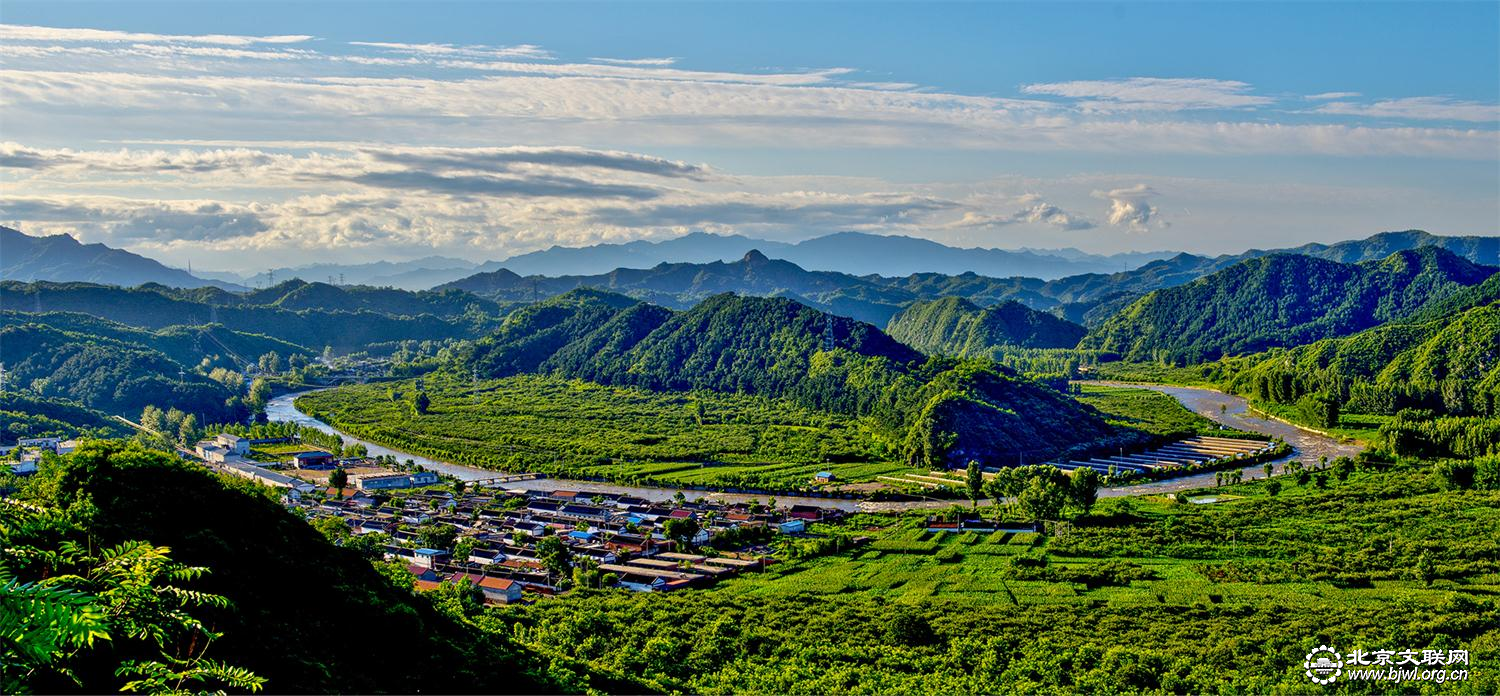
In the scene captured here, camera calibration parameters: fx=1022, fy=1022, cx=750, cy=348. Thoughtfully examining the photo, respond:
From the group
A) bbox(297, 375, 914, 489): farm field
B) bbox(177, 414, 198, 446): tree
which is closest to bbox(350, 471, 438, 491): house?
bbox(297, 375, 914, 489): farm field

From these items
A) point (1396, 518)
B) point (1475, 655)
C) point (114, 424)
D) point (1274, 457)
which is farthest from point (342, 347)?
point (1475, 655)

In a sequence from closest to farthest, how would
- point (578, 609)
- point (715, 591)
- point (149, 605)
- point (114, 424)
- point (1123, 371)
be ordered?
point (149, 605) → point (578, 609) → point (715, 591) → point (114, 424) → point (1123, 371)

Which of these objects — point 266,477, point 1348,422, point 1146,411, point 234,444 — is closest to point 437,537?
point 266,477

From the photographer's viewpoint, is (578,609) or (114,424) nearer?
(578,609)

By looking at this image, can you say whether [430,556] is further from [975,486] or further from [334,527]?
[975,486]

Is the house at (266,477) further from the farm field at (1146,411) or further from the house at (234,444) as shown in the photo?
the farm field at (1146,411)

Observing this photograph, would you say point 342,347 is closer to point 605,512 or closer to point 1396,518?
point 605,512

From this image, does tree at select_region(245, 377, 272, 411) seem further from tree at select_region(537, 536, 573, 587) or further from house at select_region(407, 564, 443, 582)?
tree at select_region(537, 536, 573, 587)
